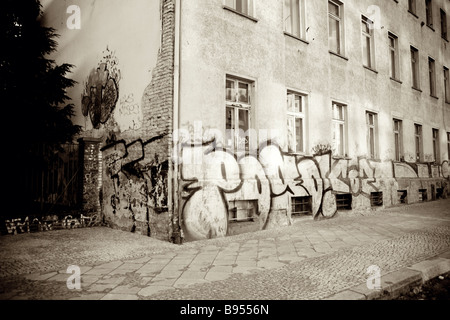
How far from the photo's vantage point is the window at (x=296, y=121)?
887 cm

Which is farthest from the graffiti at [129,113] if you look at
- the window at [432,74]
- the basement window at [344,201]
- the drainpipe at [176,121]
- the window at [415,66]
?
the window at [432,74]

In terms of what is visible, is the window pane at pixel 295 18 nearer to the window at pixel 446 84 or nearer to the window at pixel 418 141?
the window at pixel 418 141

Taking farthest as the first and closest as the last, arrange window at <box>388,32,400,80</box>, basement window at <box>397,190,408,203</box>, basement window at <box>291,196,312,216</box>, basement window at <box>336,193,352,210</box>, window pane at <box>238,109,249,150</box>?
window at <box>388,32,400,80</box> < basement window at <box>397,190,408,203</box> < basement window at <box>336,193,352,210</box> < basement window at <box>291,196,312,216</box> < window pane at <box>238,109,249,150</box>

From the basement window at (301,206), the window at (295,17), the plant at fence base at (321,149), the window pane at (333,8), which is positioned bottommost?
the basement window at (301,206)

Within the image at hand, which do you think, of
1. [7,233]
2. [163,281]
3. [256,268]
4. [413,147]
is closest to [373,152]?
[413,147]

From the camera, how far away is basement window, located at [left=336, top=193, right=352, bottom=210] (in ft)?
32.7

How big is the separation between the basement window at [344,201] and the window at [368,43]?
5.26 m

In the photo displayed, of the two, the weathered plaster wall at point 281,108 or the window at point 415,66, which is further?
the window at point 415,66

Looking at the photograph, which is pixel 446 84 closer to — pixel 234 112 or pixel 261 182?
pixel 261 182

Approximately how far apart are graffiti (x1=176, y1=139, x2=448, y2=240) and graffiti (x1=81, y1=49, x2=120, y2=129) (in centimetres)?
313

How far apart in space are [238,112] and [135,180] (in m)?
2.90

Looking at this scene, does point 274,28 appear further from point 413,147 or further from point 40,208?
point 413,147

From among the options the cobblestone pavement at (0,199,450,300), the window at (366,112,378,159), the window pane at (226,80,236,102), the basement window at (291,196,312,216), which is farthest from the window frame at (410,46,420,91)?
the window pane at (226,80,236,102)

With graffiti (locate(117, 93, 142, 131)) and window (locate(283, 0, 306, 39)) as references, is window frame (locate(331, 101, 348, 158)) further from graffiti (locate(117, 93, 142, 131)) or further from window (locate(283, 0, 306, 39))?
graffiti (locate(117, 93, 142, 131))
